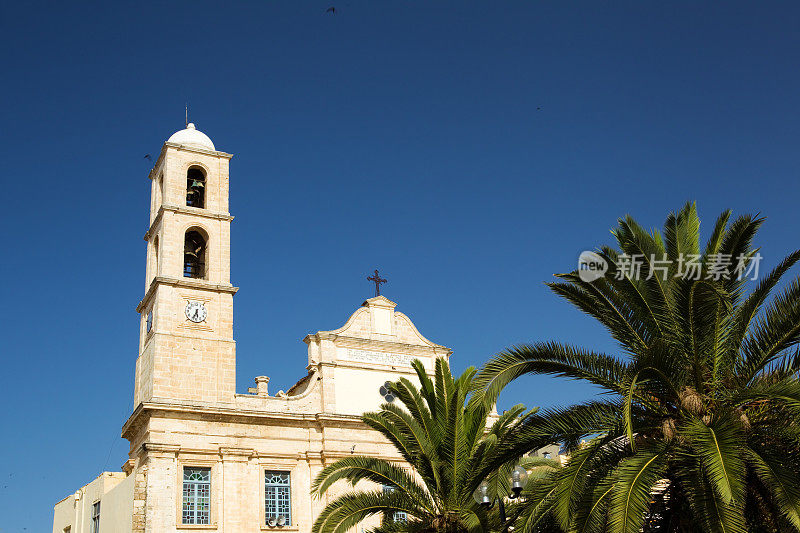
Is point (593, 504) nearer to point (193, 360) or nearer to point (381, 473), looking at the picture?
point (381, 473)

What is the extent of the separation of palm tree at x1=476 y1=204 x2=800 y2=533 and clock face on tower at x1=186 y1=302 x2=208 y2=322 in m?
17.0

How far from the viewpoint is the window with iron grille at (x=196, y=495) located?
25984 millimetres

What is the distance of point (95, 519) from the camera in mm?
28688

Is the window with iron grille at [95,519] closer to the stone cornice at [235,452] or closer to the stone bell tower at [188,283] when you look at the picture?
the stone bell tower at [188,283]

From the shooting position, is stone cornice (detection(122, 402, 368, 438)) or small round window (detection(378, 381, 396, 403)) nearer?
stone cornice (detection(122, 402, 368, 438))

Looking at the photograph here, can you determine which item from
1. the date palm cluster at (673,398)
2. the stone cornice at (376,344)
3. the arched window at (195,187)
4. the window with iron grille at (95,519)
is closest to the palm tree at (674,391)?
the date palm cluster at (673,398)

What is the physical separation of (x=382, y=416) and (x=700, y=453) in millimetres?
9272

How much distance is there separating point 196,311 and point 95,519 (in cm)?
792

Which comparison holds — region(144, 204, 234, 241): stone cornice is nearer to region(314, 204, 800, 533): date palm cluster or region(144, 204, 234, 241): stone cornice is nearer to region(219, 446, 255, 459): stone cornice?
region(219, 446, 255, 459): stone cornice

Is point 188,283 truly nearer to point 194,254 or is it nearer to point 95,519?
point 194,254

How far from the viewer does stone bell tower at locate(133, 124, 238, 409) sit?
27.8m

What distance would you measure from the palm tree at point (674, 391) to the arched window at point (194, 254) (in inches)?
769

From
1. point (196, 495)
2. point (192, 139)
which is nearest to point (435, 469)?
point (196, 495)

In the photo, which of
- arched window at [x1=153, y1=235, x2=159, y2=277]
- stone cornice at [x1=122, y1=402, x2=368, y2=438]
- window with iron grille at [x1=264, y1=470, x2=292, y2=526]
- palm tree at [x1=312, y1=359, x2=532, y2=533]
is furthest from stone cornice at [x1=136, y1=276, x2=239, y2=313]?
palm tree at [x1=312, y1=359, x2=532, y2=533]
